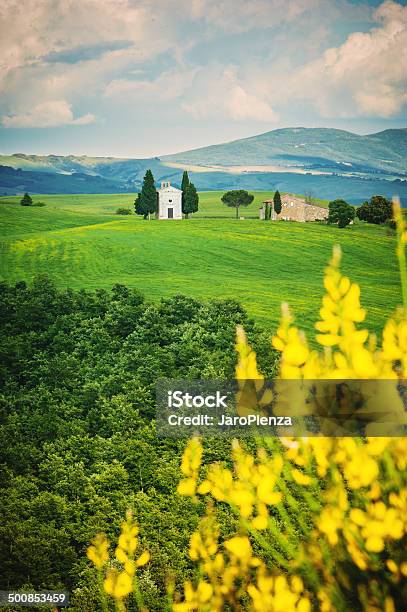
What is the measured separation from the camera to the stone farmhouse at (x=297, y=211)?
90.6 feet

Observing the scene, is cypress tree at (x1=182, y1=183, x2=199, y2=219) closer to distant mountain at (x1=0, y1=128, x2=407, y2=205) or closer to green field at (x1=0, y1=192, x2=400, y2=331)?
green field at (x1=0, y1=192, x2=400, y2=331)

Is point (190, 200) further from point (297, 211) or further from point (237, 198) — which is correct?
point (237, 198)

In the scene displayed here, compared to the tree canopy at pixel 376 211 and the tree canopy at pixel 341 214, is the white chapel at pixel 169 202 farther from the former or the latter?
the tree canopy at pixel 376 211

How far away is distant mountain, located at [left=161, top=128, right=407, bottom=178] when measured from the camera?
45375 mm

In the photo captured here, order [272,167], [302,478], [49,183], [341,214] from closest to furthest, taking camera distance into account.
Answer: [302,478], [341,214], [272,167], [49,183]

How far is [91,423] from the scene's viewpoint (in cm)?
1041

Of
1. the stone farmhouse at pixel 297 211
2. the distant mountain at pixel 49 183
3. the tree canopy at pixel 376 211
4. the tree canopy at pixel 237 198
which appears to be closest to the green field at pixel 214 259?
the tree canopy at pixel 376 211

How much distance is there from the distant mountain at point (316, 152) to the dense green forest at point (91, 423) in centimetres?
2421

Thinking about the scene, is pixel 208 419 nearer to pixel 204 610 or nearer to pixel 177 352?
pixel 177 352

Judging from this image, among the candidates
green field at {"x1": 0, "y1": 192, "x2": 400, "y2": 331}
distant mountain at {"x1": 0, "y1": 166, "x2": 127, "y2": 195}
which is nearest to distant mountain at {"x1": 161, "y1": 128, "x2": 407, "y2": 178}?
green field at {"x1": 0, "y1": 192, "x2": 400, "y2": 331}

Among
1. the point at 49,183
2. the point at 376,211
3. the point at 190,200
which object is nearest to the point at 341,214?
the point at 376,211

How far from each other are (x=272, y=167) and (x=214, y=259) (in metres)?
88.6

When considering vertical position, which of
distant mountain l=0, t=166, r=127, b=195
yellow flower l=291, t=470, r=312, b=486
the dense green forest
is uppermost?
distant mountain l=0, t=166, r=127, b=195

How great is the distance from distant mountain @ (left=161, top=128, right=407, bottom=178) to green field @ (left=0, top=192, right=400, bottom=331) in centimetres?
1548
